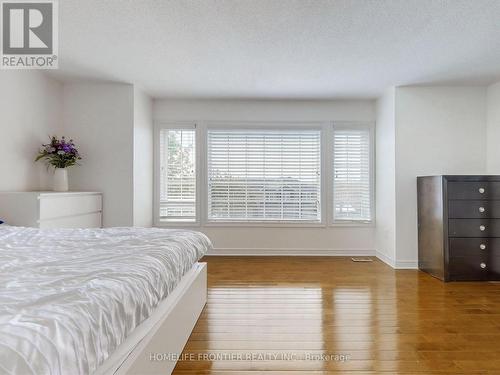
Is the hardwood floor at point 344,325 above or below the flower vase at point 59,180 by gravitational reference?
below

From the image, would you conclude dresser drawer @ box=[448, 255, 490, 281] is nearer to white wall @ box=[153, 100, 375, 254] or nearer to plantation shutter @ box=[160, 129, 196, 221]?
white wall @ box=[153, 100, 375, 254]

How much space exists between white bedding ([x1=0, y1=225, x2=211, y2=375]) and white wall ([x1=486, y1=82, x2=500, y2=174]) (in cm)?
417

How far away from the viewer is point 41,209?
2.77 m

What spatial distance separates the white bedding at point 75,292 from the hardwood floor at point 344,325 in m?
0.70

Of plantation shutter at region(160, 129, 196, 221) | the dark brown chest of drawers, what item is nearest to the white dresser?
plantation shutter at region(160, 129, 196, 221)

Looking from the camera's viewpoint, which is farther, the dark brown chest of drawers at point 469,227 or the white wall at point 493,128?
the white wall at point 493,128

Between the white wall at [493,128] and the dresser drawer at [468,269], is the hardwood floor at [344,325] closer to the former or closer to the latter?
the dresser drawer at [468,269]

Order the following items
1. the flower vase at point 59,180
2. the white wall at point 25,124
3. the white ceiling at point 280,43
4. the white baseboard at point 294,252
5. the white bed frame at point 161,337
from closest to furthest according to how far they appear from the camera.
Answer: the white bed frame at point 161,337 → the white ceiling at point 280,43 → the white wall at point 25,124 → the flower vase at point 59,180 → the white baseboard at point 294,252

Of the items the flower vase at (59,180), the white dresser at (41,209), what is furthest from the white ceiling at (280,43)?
the white dresser at (41,209)

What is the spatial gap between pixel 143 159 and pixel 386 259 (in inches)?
151

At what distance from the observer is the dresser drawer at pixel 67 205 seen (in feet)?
9.30

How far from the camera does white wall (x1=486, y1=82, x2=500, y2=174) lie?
3895 mm

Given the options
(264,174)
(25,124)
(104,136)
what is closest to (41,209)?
(25,124)

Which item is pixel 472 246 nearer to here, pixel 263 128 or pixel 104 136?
pixel 263 128
